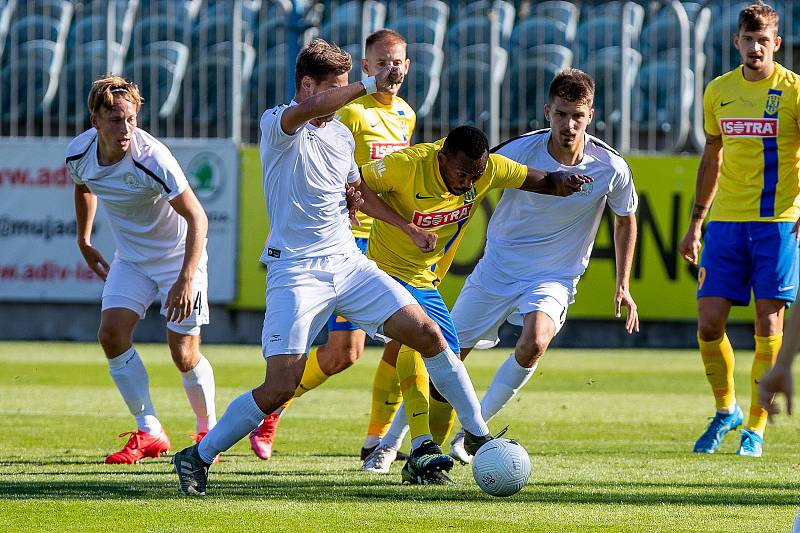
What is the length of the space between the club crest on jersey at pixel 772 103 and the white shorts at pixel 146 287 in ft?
11.3

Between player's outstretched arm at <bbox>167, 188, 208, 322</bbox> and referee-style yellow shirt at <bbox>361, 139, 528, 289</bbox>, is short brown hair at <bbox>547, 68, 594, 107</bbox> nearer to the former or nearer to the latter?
referee-style yellow shirt at <bbox>361, 139, 528, 289</bbox>

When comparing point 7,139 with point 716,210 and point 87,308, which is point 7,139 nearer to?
point 87,308

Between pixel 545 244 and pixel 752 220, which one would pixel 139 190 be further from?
pixel 752 220

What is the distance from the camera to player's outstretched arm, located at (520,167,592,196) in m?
6.68

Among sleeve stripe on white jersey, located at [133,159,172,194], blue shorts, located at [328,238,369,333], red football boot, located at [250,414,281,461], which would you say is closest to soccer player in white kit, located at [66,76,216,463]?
sleeve stripe on white jersey, located at [133,159,172,194]

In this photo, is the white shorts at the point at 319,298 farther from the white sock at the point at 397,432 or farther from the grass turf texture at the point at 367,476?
the white sock at the point at 397,432

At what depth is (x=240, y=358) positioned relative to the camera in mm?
14445

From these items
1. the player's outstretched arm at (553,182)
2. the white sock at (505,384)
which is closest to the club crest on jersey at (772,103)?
the player's outstretched arm at (553,182)

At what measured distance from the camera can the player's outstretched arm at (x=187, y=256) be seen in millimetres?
6488

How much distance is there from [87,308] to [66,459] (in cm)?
902

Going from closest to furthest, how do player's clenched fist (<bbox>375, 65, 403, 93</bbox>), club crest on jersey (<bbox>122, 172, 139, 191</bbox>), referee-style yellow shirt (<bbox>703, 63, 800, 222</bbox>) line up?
player's clenched fist (<bbox>375, 65, 403, 93</bbox>) < club crest on jersey (<bbox>122, 172, 139, 191</bbox>) < referee-style yellow shirt (<bbox>703, 63, 800, 222</bbox>)

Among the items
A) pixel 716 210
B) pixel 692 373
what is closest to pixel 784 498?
pixel 716 210

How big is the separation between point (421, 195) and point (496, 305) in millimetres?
900

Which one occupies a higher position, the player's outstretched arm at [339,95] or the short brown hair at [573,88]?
the short brown hair at [573,88]
